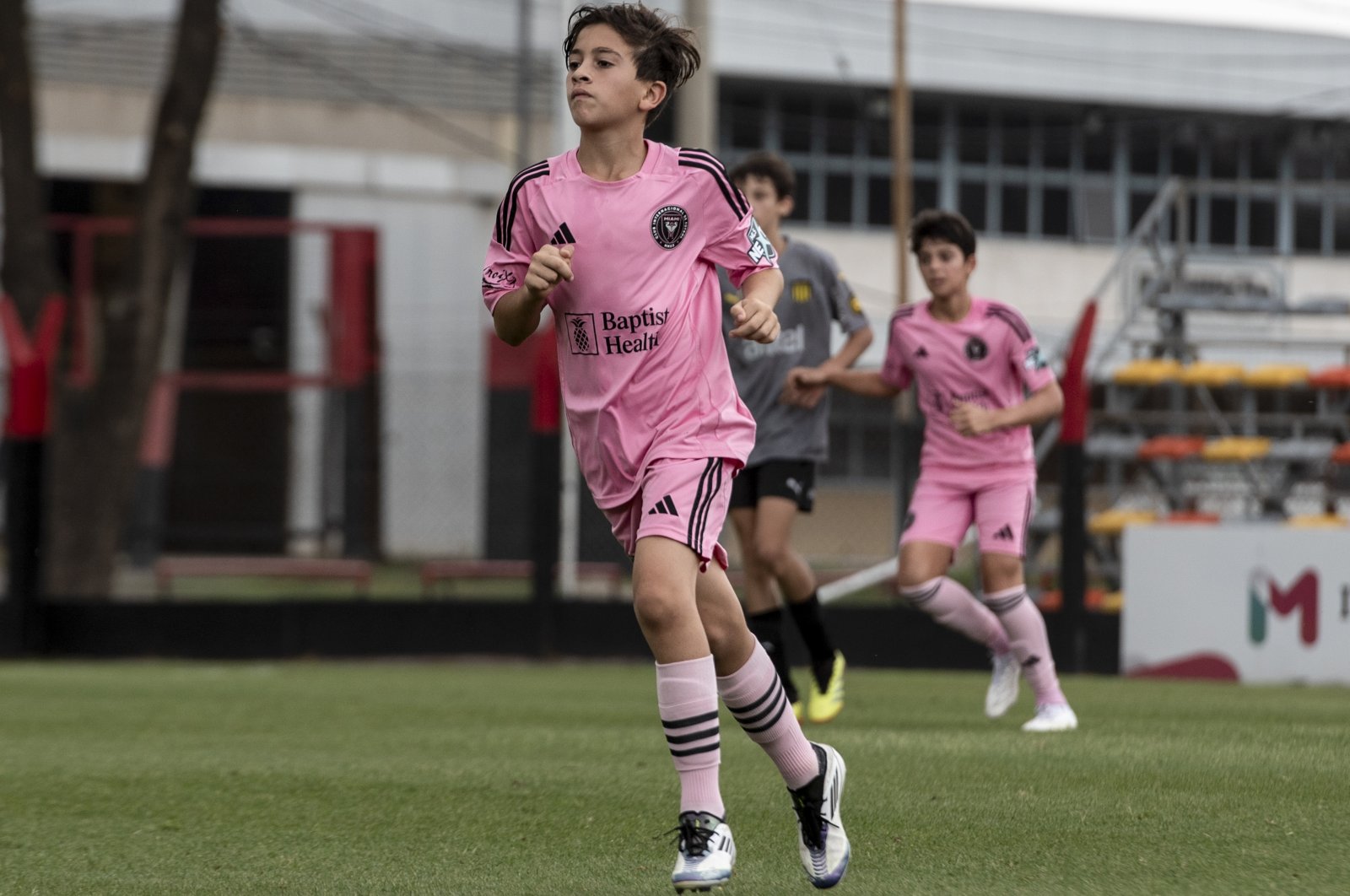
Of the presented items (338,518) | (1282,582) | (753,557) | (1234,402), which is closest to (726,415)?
(753,557)

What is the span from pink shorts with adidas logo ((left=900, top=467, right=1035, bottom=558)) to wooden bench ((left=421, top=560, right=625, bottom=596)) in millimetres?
5618

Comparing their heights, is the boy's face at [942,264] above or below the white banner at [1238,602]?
above

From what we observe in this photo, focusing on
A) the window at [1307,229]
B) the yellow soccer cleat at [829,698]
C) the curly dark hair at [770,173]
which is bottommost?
the yellow soccer cleat at [829,698]

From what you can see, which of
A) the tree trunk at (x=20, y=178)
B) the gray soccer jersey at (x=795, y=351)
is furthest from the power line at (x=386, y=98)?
the gray soccer jersey at (x=795, y=351)

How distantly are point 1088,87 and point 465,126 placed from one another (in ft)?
46.4

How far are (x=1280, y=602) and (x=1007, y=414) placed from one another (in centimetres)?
431

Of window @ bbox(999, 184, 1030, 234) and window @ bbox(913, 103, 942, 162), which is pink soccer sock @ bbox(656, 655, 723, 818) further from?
window @ bbox(999, 184, 1030, 234)

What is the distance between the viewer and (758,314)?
413cm

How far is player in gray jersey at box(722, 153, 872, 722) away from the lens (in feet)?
26.6

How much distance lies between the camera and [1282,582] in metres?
11.1

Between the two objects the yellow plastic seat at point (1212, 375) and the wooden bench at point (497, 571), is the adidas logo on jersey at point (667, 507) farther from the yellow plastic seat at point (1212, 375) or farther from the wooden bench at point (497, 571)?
the yellow plastic seat at point (1212, 375)

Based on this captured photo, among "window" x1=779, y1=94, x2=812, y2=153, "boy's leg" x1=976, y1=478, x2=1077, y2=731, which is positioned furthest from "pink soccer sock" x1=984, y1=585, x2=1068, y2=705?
"window" x1=779, y1=94, x2=812, y2=153

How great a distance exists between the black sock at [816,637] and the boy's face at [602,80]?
4.21 meters

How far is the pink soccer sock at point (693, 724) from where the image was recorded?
4016mm
